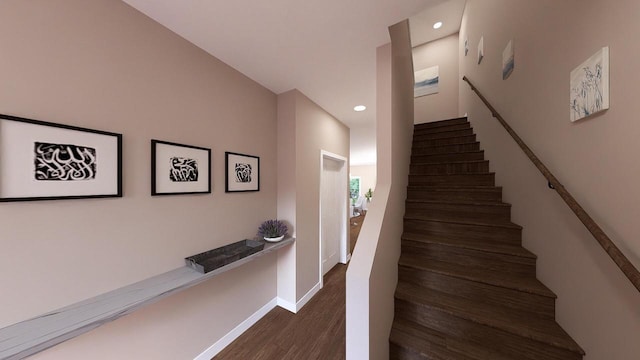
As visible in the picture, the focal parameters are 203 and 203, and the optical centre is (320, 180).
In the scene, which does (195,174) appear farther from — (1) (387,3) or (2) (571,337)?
(2) (571,337)

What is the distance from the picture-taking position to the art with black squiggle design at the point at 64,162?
96cm

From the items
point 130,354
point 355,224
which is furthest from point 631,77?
point 355,224

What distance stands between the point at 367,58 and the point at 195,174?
173 centimetres

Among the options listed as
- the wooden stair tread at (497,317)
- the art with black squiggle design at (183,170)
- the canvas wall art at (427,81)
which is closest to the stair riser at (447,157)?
the wooden stair tread at (497,317)

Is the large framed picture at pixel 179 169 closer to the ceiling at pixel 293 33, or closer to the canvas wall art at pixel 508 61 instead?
the ceiling at pixel 293 33

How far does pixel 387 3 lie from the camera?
1257 millimetres

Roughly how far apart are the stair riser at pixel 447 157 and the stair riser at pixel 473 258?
1.42 m

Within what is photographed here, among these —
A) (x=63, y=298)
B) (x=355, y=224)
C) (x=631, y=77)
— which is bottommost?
(x=355, y=224)

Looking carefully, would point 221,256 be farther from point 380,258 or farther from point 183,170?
point 380,258

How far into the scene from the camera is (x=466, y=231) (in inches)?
71.9

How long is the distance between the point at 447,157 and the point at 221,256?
295cm

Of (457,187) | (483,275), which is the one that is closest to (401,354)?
(483,275)

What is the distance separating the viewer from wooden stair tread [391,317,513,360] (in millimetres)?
1236

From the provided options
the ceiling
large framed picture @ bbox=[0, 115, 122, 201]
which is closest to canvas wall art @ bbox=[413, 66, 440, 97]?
the ceiling
